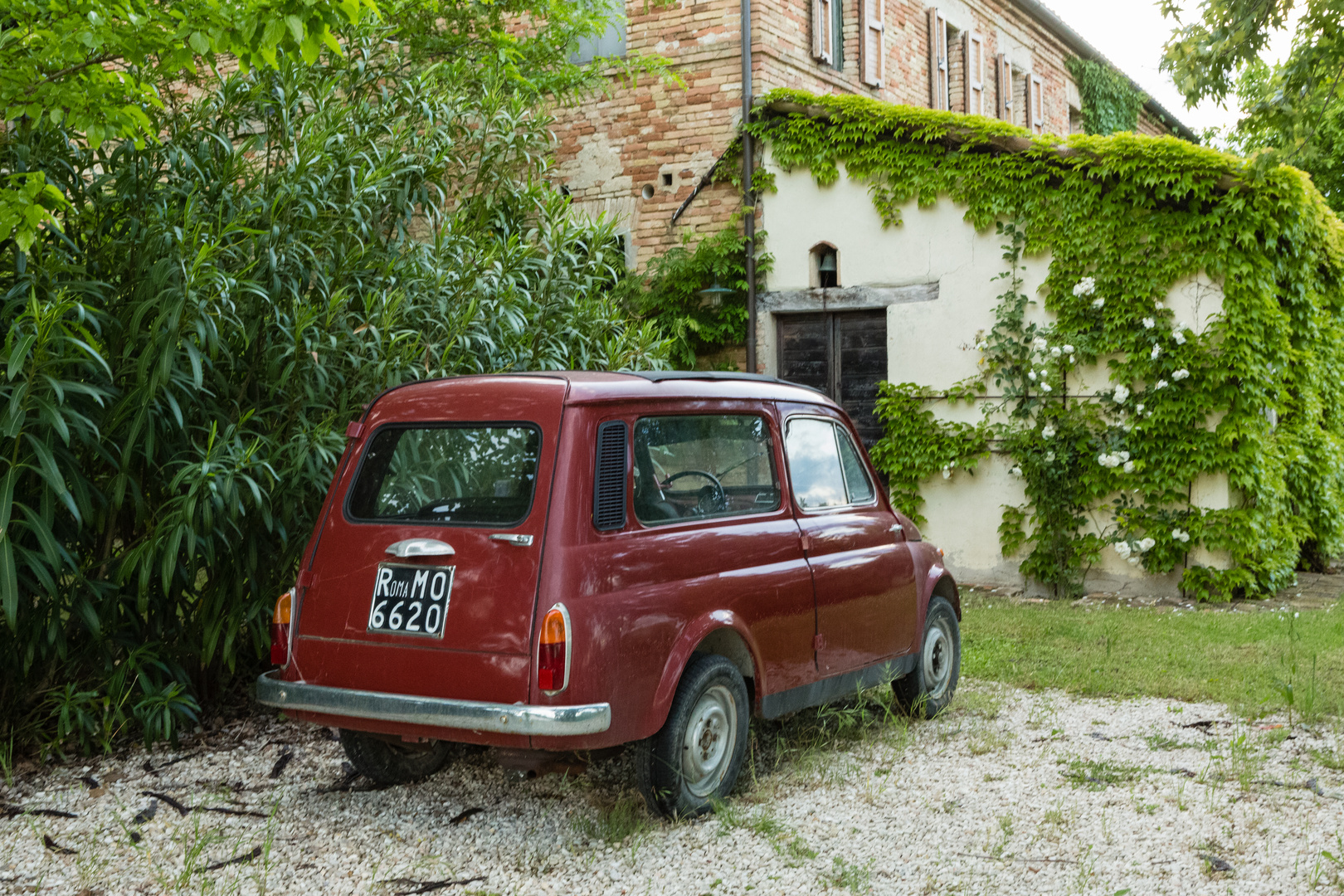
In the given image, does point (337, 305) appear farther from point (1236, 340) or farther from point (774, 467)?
point (1236, 340)

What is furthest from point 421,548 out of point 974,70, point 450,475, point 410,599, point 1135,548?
point 974,70

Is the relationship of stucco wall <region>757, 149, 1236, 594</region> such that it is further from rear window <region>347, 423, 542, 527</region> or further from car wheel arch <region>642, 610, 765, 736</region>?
rear window <region>347, 423, 542, 527</region>

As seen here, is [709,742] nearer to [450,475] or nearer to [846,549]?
[846,549]

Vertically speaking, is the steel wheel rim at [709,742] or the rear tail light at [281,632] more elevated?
the rear tail light at [281,632]

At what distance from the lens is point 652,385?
4.73 meters

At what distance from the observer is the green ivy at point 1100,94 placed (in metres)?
20.1

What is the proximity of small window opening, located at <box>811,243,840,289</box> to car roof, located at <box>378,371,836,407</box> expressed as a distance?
21.9 ft

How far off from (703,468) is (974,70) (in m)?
13.7

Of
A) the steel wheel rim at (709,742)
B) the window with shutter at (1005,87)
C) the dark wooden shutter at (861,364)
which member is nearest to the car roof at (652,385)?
the steel wheel rim at (709,742)

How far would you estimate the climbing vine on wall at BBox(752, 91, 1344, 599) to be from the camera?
10094mm

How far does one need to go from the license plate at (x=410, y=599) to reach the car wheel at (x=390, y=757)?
0.80 m

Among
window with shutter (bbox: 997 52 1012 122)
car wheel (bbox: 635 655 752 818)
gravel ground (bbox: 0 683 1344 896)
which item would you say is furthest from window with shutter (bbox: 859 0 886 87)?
car wheel (bbox: 635 655 752 818)

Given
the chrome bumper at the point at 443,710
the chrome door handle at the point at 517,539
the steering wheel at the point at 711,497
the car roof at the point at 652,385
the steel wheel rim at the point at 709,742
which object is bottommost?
the steel wheel rim at the point at 709,742

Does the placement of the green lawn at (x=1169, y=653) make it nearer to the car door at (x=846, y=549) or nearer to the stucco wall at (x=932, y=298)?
the stucco wall at (x=932, y=298)
